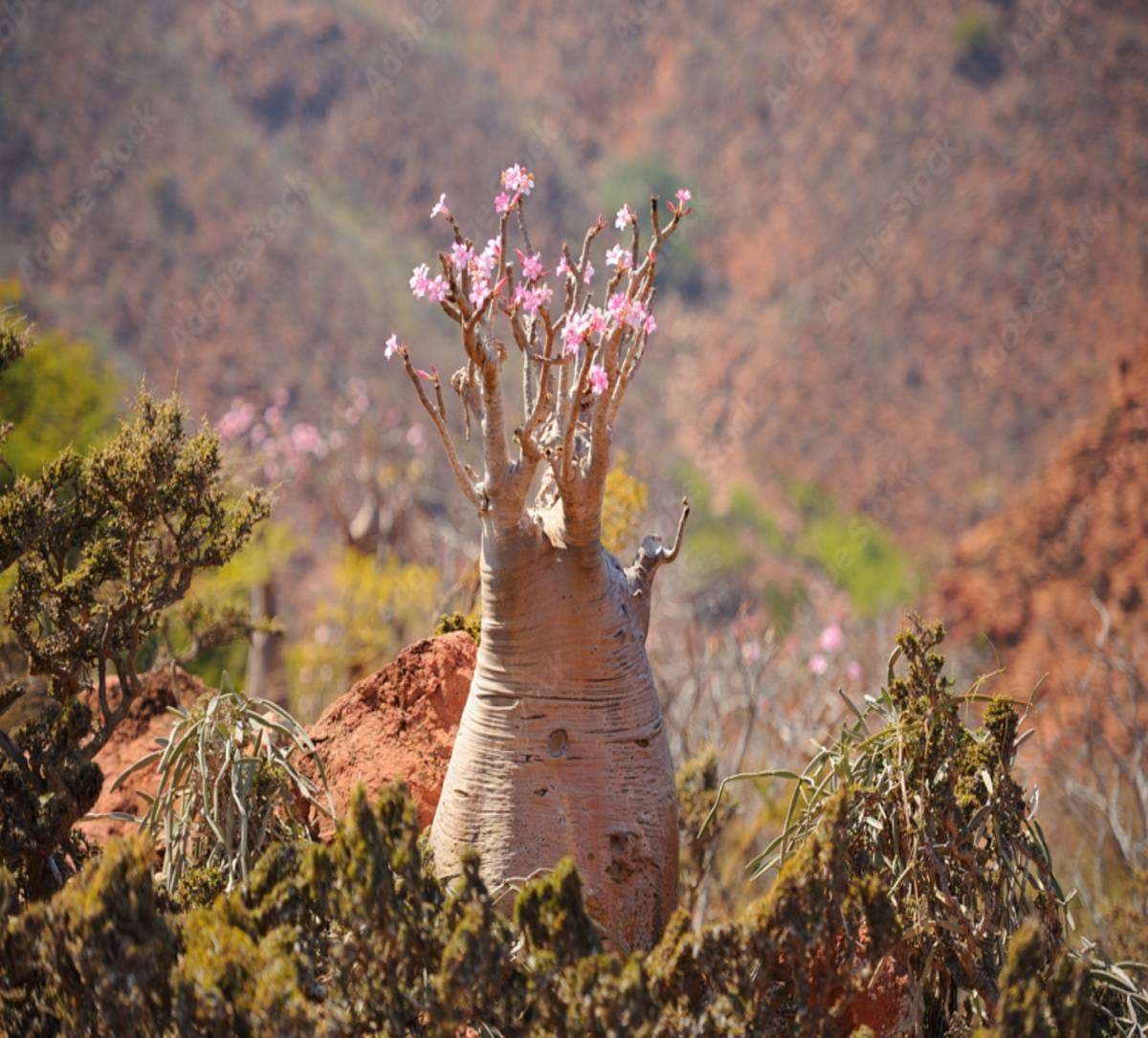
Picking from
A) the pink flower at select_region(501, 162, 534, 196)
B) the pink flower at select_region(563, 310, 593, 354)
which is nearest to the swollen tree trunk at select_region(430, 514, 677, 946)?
the pink flower at select_region(563, 310, 593, 354)

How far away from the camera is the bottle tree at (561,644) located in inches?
160

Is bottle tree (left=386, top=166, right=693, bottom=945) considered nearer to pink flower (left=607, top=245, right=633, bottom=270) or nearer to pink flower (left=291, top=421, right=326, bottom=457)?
pink flower (left=607, top=245, right=633, bottom=270)

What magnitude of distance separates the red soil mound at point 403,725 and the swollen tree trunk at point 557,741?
0.62 metres

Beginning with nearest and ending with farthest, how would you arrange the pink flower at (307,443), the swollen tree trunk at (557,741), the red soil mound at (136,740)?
the swollen tree trunk at (557,741) < the red soil mound at (136,740) < the pink flower at (307,443)

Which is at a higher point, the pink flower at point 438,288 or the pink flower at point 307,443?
the pink flower at point 307,443

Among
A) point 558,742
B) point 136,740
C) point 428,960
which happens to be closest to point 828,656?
point 136,740

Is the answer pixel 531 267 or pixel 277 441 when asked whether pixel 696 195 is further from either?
pixel 531 267

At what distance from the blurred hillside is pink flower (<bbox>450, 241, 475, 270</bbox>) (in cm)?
3187

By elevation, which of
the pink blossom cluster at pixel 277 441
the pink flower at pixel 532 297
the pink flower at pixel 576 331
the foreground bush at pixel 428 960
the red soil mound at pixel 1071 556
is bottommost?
the foreground bush at pixel 428 960

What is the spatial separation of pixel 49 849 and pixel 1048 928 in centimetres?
330

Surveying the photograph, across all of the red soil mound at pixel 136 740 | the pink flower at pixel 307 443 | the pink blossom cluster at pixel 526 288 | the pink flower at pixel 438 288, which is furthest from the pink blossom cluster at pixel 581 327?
the pink flower at pixel 307 443

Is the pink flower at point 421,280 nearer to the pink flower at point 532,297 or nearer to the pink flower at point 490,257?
the pink flower at point 490,257

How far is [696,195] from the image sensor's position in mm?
51438

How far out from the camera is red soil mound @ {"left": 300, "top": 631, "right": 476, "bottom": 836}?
4934 mm
